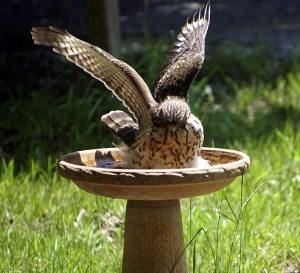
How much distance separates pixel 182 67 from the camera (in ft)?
10.9

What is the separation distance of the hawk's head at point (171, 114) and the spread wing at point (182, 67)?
0.19 m

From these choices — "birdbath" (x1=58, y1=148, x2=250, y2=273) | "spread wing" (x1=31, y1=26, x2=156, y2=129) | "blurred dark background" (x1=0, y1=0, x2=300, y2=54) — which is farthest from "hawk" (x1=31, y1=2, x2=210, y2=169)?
"blurred dark background" (x1=0, y1=0, x2=300, y2=54)

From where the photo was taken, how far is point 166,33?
7.49 m

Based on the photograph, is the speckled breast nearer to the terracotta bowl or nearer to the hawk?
the hawk

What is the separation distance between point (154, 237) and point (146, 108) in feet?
1.72

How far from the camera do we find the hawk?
9.83 ft

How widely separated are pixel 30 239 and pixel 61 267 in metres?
0.41

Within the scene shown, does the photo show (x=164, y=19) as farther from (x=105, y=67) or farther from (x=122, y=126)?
(x=105, y=67)

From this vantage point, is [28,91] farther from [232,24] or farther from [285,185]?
[232,24]

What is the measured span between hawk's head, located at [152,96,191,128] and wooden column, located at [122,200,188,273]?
0.34 m

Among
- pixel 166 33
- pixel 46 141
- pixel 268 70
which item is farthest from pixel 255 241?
pixel 166 33

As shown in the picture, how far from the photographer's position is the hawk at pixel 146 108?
2997 mm

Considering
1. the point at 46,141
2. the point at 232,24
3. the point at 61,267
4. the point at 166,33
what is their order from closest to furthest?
the point at 61,267, the point at 46,141, the point at 166,33, the point at 232,24

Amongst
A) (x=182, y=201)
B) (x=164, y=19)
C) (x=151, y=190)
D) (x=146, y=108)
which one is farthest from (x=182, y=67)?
(x=164, y=19)
